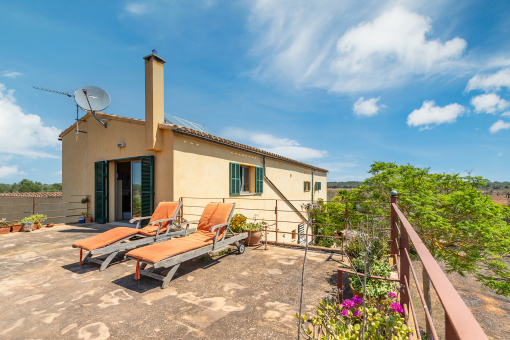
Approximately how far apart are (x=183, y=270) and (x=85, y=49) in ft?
27.4

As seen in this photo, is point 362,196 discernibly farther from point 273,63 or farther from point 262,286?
point 262,286

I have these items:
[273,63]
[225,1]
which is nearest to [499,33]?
[273,63]

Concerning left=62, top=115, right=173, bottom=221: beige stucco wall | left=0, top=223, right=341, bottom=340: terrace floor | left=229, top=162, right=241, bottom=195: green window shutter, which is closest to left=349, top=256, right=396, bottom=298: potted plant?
left=0, top=223, right=341, bottom=340: terrace floor

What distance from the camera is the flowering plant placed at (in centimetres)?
150

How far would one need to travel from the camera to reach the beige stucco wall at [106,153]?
6.96m

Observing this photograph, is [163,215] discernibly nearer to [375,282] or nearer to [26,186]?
[375,282]

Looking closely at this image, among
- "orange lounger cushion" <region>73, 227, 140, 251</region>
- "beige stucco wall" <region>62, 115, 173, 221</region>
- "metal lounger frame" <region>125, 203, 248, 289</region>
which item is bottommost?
"metal lounger frame" <region>125, 203, 248, 289</region>

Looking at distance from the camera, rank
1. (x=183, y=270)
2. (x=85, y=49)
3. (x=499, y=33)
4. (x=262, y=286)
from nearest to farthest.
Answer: (x=262, y=286) < (x=183, y=270) < (x=85, y=49) < (x=499, y=33)

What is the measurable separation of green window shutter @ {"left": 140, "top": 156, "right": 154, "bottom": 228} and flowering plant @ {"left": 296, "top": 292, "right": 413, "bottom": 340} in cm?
643

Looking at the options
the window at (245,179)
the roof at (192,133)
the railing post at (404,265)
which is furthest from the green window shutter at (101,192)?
the railing post at (404,265)

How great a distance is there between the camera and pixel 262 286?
3.36 m

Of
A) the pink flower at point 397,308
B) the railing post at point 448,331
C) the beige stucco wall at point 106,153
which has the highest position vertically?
the beige stucco wall at point 106,153

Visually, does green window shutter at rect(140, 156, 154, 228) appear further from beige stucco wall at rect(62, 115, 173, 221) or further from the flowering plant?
the flowering plant

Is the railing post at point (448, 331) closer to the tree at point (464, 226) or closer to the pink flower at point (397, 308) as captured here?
the pink flower at point (397, 308)
